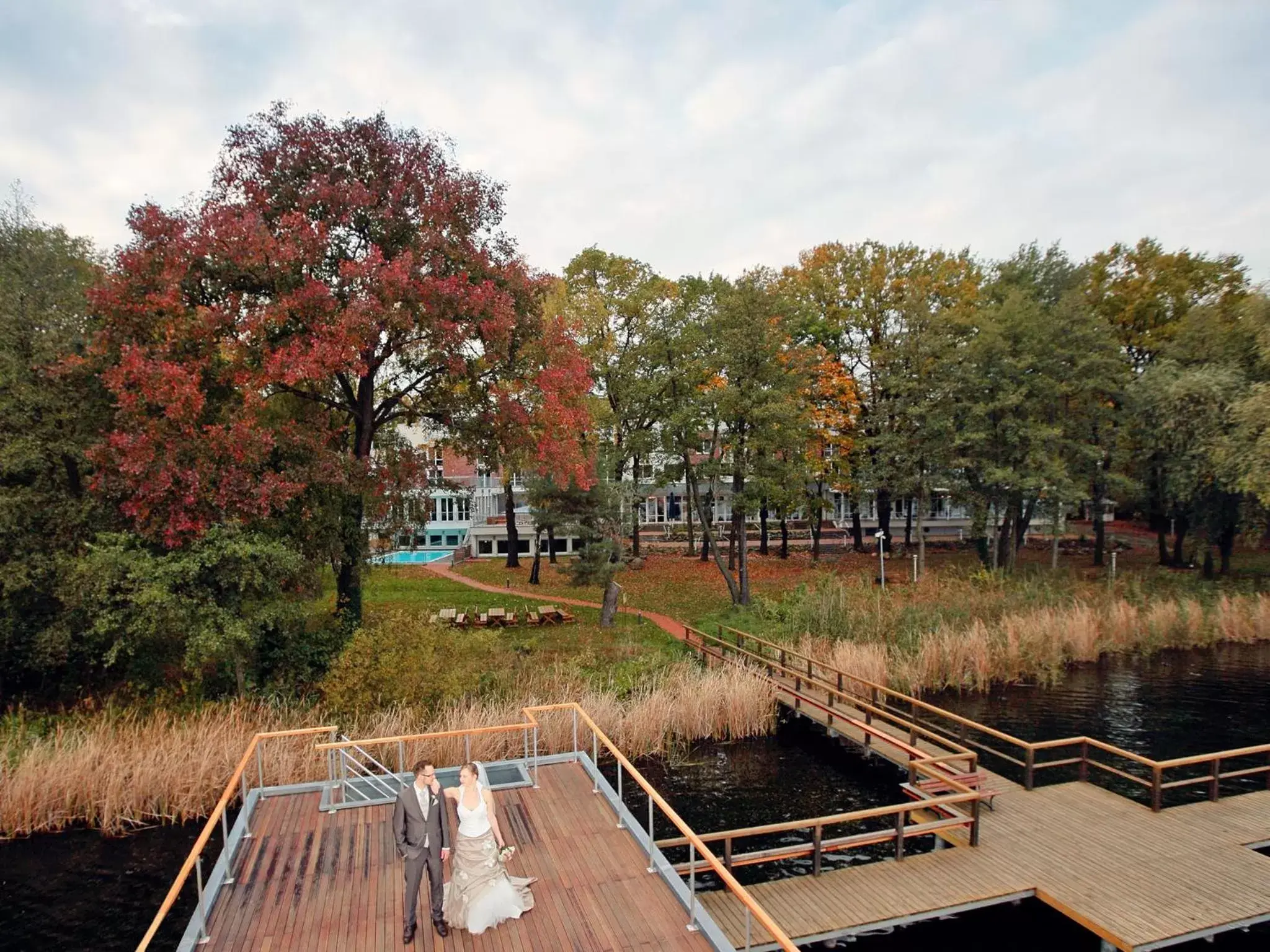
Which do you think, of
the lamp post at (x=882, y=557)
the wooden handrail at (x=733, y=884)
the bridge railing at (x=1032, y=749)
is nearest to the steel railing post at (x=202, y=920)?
the wooden handrail at (x=733, y=884)

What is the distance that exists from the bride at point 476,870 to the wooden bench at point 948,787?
353 inches

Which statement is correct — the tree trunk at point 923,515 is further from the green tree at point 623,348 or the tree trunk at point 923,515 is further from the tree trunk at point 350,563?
the tree trunk at point 350,563

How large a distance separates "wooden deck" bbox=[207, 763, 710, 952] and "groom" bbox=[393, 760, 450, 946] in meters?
0.29

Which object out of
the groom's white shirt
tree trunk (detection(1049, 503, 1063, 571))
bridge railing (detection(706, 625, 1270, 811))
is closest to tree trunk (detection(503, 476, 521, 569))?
bridge railing (detection(706, 625, 1270, 811))

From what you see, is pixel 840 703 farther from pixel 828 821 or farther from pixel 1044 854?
pixel 828 821

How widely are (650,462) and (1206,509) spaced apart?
85.3 ft

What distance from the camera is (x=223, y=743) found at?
50.0 feet

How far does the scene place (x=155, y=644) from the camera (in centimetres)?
1786

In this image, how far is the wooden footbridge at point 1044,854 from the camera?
995 centimetres

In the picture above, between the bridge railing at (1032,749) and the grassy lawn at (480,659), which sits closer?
the bridge railing at (1032,749)

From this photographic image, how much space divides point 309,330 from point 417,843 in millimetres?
13599

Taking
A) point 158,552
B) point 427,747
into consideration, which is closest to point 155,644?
point 158,552

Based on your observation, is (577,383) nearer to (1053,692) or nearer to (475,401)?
(475,401)

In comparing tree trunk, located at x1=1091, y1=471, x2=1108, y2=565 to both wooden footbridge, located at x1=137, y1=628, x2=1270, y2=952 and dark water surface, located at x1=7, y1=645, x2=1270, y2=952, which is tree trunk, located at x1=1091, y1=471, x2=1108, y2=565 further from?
wooden footbridge, located at x1=137, y1=628, x2=1270, y2=952
